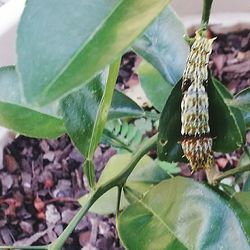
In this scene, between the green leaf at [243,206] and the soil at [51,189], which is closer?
the green leaf at [243,206]

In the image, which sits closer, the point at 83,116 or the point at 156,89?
the point at 83,116

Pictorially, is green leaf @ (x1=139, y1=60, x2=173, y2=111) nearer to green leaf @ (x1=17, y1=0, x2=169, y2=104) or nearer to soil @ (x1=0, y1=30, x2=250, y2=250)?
soil @ (x1=0, y1=30, x2=250, y2=250)

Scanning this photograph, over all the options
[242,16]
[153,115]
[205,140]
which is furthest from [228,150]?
[242,16]

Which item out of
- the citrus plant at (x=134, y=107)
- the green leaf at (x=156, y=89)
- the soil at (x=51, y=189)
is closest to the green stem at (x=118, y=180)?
the citrus plant at (x=134, y=107)

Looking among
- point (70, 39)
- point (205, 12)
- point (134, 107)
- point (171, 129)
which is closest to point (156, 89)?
point (134, 107)

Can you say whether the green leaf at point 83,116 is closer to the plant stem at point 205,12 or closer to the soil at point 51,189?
the plant stem at point 205,12

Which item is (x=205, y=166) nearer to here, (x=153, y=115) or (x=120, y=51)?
(x=153, y=115)

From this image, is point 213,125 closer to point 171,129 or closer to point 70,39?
point 171,129
